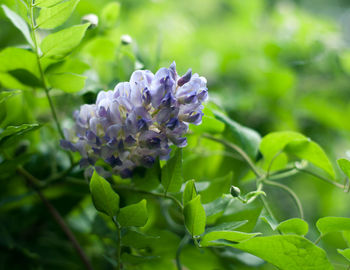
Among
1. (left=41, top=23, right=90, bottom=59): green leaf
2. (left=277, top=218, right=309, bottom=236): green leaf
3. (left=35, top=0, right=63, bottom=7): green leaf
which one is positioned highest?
(left=35, top=0, right=63, bottom=7): green leaf

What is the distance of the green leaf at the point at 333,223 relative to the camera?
0.36 meters

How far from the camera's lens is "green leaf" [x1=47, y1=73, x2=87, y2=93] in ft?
1.43

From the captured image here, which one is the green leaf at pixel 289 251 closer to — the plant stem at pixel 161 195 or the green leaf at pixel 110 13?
the plant stem at pixel 161 195

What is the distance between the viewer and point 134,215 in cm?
37

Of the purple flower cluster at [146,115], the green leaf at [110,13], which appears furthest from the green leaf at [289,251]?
the green leaf at [110,13]

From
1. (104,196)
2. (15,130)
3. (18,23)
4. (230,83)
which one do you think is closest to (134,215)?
(104,196)

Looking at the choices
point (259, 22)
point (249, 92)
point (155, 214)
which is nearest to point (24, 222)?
point (155, 214)

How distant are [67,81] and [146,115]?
0.43ft

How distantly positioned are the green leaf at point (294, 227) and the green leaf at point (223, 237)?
0.05m

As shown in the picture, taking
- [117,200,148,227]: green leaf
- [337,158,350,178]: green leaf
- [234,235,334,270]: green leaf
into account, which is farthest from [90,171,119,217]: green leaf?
[337,158,350,178]: green leaf

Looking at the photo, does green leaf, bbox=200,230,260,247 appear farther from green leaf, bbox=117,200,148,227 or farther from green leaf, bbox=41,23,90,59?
green leaf, bbox=41,23,90,59

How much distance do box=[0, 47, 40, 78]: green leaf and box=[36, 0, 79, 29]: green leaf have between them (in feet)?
0.14

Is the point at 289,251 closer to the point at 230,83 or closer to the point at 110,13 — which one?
the point at 110,13

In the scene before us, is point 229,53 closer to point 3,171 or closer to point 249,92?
point 249,92
